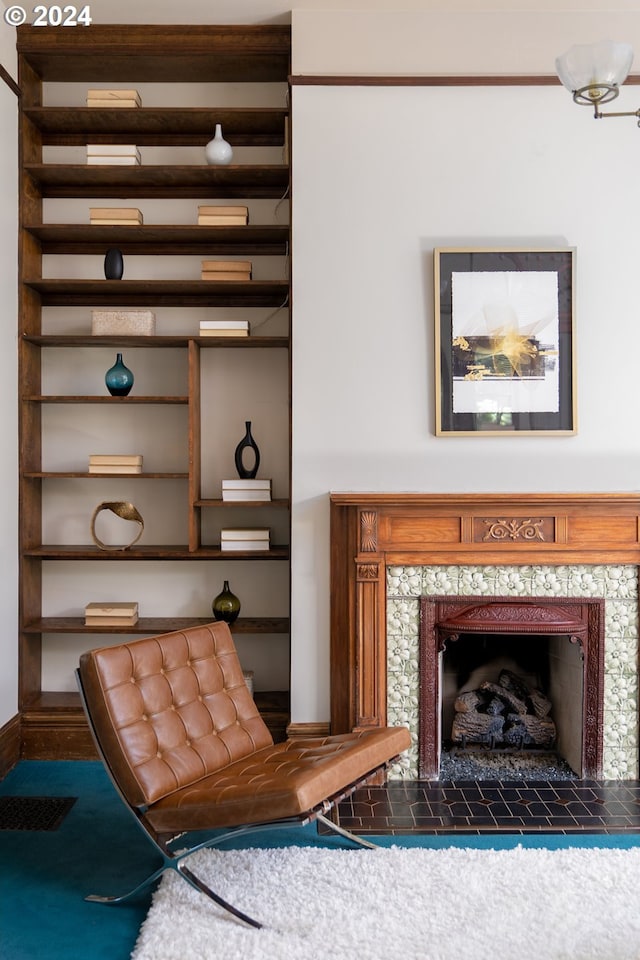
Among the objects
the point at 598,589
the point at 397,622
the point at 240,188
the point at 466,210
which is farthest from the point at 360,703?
the point at 240,188

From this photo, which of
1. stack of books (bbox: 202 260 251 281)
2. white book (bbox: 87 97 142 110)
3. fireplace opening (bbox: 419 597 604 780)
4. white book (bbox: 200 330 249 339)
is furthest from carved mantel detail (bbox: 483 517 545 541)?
white book (bbox: 87 97 142 110)

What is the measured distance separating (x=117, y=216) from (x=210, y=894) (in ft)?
9.02

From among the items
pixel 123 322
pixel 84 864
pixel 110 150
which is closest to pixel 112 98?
pixel 110 150

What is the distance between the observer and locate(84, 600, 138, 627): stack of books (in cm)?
358

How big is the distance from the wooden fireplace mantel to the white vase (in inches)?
62.1

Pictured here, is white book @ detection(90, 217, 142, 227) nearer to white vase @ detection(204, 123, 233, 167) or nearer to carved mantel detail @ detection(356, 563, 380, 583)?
white vase @ detection(204, 123, 233, 167)

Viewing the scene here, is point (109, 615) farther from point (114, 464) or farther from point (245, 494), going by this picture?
point (245, 494)

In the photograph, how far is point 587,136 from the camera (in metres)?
3.33

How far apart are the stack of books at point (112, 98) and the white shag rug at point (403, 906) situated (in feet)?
10.1

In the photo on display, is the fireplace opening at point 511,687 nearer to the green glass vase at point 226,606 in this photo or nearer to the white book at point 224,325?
the green glass vase at point 226,606

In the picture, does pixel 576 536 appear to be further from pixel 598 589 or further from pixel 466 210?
pixel 466 210

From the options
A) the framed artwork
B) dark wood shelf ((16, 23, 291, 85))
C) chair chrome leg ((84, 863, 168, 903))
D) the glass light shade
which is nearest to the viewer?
the glass light shade

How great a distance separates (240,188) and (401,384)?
4.12 ft

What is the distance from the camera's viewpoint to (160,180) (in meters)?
3.65
